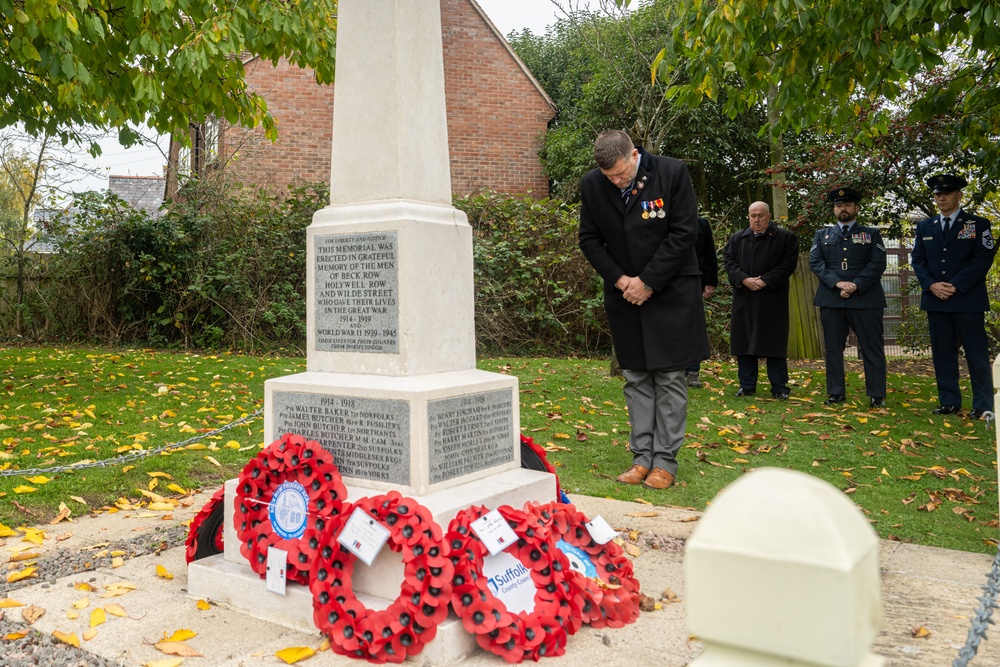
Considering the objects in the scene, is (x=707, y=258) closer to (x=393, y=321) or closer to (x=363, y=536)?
(x=393, y=321)

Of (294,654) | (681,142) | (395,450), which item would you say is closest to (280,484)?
(395,450)

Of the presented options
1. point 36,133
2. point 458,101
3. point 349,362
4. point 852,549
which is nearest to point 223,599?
point 349,362

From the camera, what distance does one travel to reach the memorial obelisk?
3.28 m

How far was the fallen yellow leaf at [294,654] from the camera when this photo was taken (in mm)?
2662

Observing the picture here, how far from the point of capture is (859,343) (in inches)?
314

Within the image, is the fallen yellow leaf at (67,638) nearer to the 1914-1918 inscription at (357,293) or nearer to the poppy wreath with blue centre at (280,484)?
the poppy wreath with blue centre at (280,484)

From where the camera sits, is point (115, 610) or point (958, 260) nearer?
point (115, 610)

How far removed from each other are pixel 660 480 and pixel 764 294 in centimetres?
409

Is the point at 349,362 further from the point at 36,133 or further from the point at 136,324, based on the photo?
the point at 136,324

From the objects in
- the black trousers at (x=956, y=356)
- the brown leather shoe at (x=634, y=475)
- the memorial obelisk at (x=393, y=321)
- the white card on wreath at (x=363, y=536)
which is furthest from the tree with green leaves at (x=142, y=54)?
the black trousers at (x=956, y=356)

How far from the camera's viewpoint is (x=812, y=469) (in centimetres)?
539

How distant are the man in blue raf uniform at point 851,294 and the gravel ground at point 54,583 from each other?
20.7 ft

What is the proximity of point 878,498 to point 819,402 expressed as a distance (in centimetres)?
356

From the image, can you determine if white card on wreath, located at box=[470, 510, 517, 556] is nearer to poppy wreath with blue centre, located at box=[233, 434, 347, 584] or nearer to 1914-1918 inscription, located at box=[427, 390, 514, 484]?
1914-1918 inscription, located at box=[427, 390, 514, 484]
